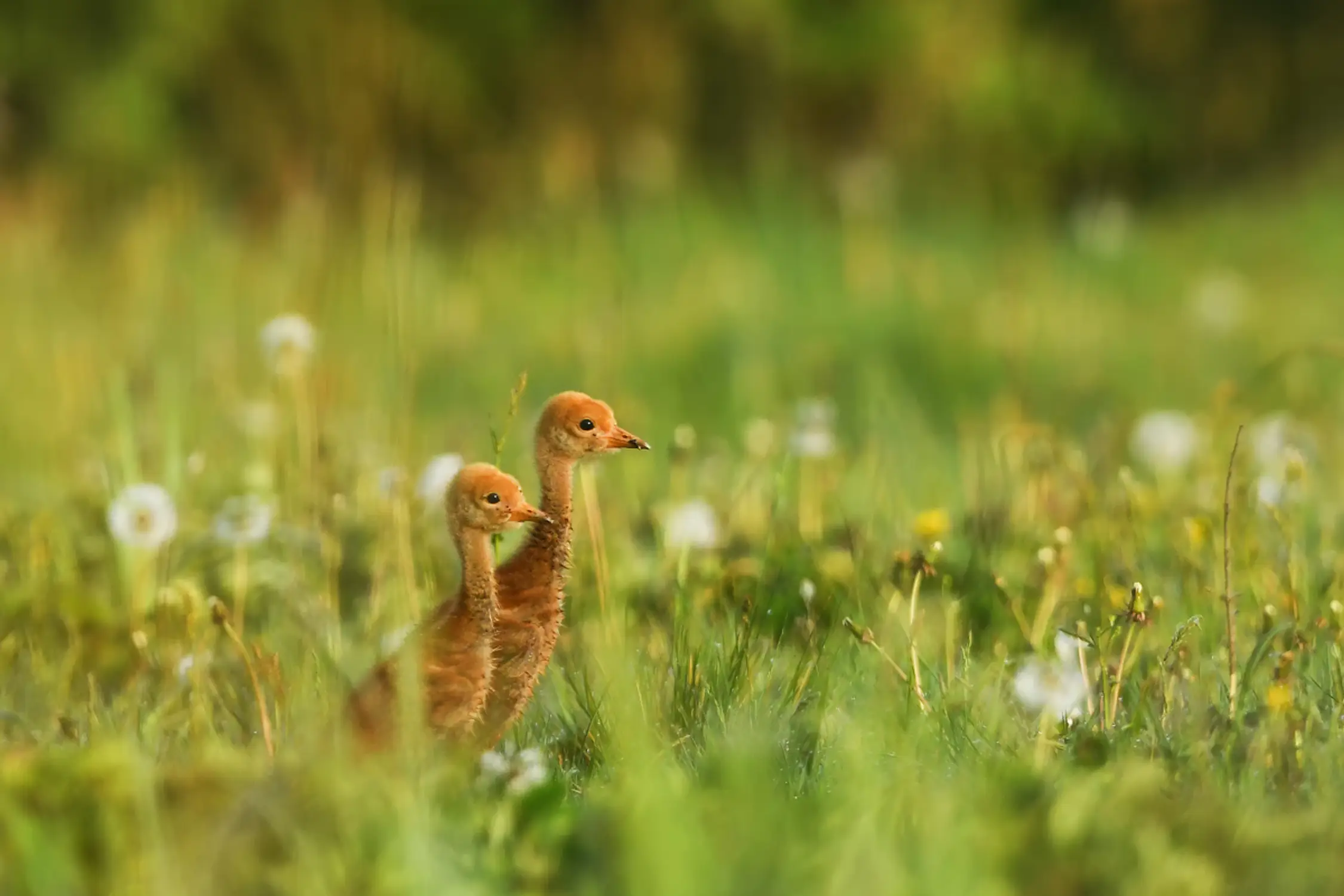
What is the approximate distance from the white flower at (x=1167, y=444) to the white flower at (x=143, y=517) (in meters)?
2.65

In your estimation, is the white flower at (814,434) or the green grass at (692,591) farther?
the white flower at (814,434)

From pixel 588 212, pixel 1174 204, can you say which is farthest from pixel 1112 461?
pixel 1174 204

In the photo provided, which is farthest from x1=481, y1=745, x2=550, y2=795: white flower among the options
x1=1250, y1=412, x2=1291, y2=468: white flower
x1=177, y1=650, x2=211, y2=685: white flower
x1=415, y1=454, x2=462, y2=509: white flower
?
x1=1250, y1=412, x2=1291, y2=468: white flower

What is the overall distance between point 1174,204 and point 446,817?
40.7ft

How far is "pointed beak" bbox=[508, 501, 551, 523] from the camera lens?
2.54m

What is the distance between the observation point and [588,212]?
11.0 metres

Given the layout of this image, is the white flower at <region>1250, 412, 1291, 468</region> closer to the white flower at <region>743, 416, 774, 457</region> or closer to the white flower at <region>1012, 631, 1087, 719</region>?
the white flower at <region>743, 416, 774, 457</region>

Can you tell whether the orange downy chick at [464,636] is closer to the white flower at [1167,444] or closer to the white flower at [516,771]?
the white flower at [516,771]

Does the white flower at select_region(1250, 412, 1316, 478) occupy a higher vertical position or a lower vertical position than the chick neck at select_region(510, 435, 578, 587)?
lower

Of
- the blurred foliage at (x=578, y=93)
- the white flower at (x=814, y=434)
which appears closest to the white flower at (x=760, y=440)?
the white flower at (x=814, y=434)

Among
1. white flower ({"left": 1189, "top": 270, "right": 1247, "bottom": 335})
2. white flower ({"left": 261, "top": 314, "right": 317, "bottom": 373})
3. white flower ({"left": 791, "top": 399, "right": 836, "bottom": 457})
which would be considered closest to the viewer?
white flower ({"left": 261, "top": 314, "right": 317, "bottom": 373})

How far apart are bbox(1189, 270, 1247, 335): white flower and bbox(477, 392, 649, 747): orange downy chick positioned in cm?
621

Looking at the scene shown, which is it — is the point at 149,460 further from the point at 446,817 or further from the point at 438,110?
the point at 438,110

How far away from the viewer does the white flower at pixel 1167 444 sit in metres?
4.94
